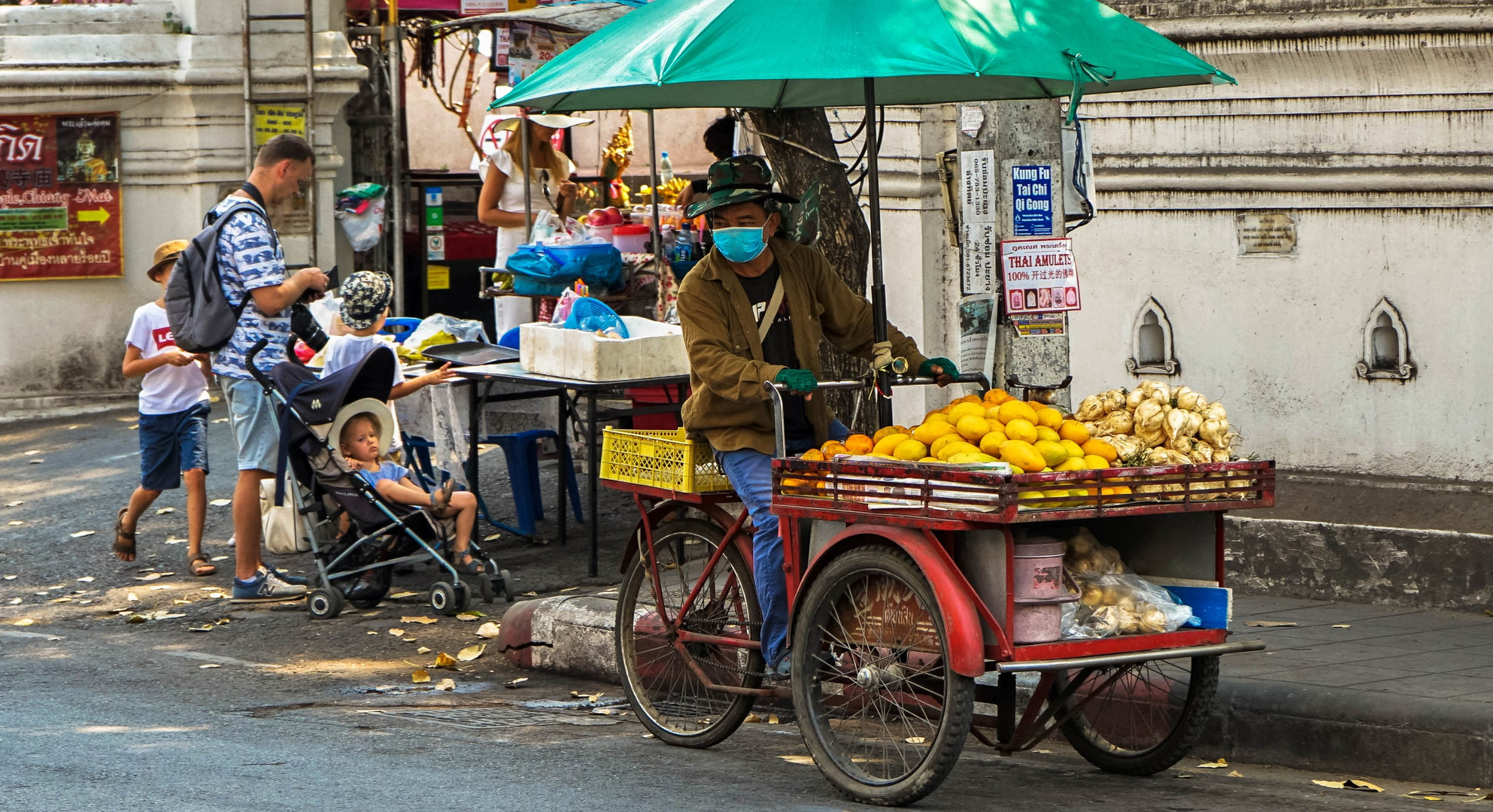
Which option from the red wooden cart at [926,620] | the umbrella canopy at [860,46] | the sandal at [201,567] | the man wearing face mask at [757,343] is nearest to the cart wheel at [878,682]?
the red wooden cart at [926,620]

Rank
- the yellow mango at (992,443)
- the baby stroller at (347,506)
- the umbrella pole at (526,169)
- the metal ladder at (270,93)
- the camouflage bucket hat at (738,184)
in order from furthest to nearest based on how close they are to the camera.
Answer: the metal ladder at (270,93) → the umbrella pole at (526,169) → the baby stroller at (347,506) → the camouflage bucket hat at (738,184) → the yellow mango at (992,443)

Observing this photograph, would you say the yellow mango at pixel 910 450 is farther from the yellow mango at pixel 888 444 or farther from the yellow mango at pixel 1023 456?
the yellow mango at pixel 1023 456

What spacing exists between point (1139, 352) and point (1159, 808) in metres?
4.50

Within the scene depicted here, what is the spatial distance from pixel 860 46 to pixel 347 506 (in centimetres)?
383

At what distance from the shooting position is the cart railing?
4.69 m

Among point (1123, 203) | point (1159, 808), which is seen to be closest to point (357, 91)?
point (1123, 203)

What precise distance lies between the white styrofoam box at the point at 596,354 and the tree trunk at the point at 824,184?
4.11 ft

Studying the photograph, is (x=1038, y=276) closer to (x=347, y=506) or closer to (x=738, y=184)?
(x=738, y=184)

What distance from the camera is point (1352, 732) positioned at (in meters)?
5.63

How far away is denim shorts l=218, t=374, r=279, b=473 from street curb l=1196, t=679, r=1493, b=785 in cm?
445

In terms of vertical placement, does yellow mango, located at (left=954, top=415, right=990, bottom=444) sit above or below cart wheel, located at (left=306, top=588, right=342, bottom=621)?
above

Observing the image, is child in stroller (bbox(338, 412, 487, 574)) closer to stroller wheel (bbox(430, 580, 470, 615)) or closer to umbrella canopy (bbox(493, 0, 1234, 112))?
stroller wheel (bbox(430, 580, 470, 615))

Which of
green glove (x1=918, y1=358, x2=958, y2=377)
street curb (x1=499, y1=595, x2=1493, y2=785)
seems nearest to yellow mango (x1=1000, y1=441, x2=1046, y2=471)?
green glove (x1=918, y1=358, x2=958, y2=377)

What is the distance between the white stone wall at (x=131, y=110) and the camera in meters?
13.3
